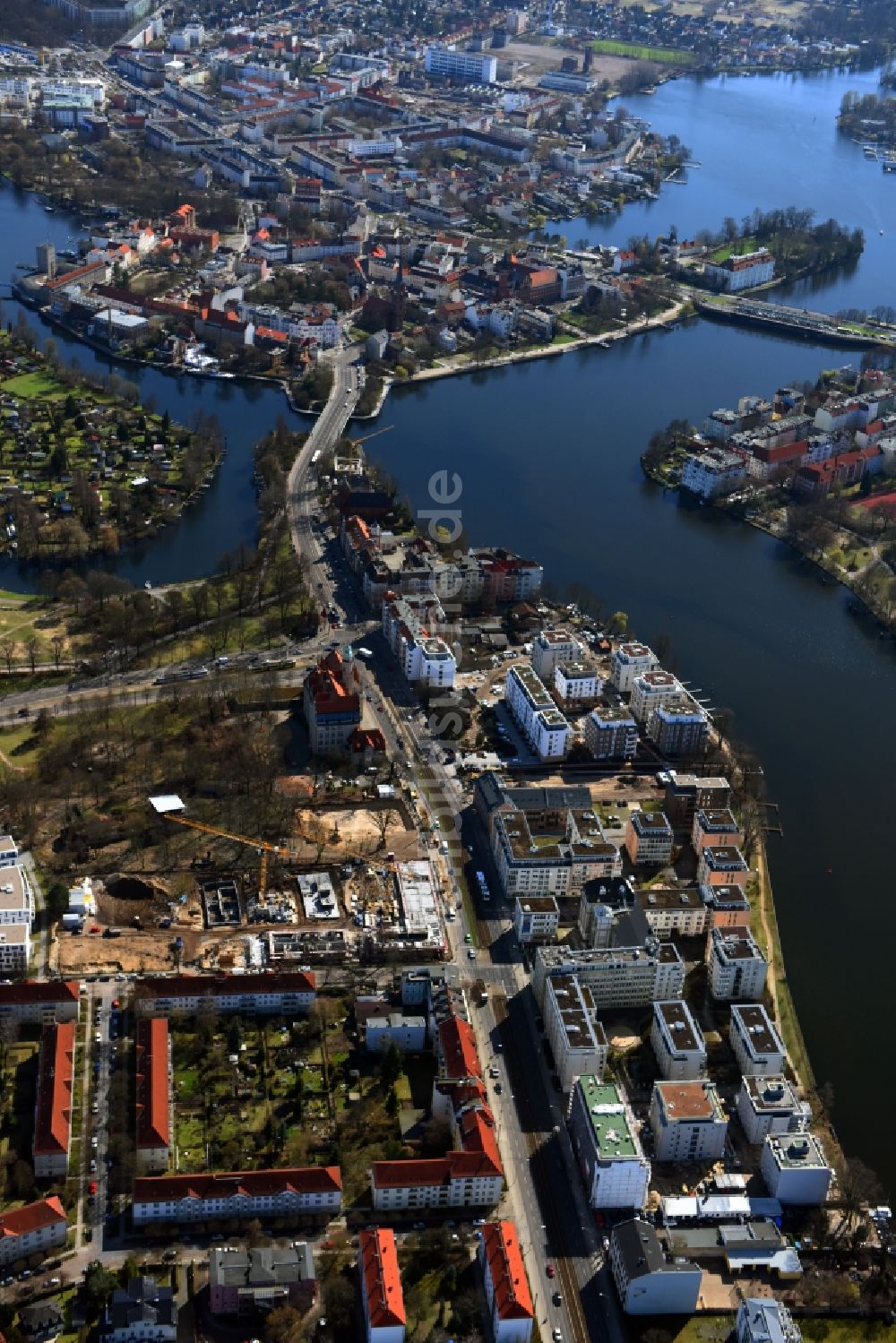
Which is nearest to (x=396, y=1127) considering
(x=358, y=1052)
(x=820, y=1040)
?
(x=358, y=1052)

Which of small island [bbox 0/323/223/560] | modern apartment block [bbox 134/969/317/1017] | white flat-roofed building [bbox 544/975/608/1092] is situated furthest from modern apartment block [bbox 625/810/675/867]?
small island [bbox 0/323/223/560]

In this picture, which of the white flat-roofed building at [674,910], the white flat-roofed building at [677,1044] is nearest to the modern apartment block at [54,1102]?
the white flat-roofed building at [677,1044]

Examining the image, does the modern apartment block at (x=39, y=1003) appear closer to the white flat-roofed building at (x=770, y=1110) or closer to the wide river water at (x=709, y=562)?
the white flat-roofed building at (x=770, y=1110)

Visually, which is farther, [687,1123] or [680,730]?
[680,730]

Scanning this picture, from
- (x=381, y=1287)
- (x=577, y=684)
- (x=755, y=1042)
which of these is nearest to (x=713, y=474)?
(x=577, y=684)

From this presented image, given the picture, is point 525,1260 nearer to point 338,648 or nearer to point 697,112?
point 338,648

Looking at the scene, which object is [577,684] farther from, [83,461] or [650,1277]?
[83,461]

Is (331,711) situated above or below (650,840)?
above

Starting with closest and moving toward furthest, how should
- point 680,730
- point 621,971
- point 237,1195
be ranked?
point 237,1195, point 621,971, point 680,730
